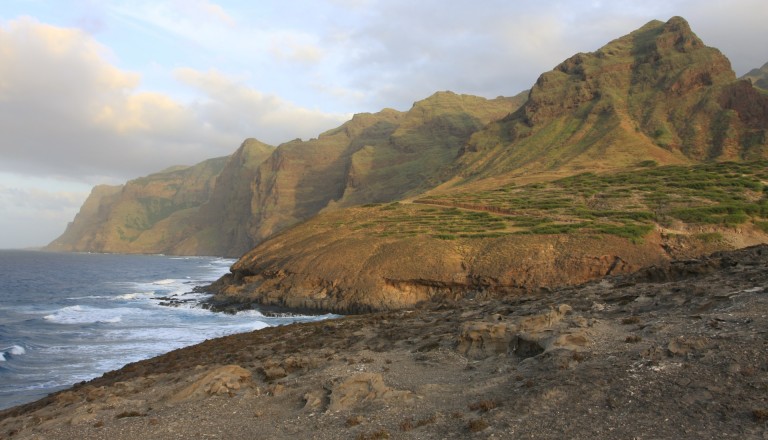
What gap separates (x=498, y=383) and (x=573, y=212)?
146 feet

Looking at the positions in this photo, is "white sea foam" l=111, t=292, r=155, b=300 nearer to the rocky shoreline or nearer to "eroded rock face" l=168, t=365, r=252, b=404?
the rocky shoreline

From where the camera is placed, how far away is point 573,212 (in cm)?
5609

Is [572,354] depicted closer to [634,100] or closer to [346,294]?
[346,294]

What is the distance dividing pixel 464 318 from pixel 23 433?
19.2m

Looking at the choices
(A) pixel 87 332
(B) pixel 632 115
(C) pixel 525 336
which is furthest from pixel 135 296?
(B) pixel 632 115

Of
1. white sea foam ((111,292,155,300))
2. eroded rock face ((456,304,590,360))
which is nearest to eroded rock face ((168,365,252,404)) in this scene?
eroded rock face ((456,304,590,360))

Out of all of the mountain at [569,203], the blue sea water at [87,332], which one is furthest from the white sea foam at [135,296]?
A: the mountain at [569,203]

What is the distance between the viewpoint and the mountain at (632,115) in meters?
90.0

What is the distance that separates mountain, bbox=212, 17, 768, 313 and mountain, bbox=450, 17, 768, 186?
0.30 meters

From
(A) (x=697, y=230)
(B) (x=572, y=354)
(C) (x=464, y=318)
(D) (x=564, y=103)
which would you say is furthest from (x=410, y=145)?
(B) (x=572, y=354)

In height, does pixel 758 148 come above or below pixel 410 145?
below

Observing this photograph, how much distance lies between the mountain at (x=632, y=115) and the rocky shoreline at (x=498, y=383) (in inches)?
2633

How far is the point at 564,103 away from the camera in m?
113

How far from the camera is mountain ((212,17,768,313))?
44938 millimetres
